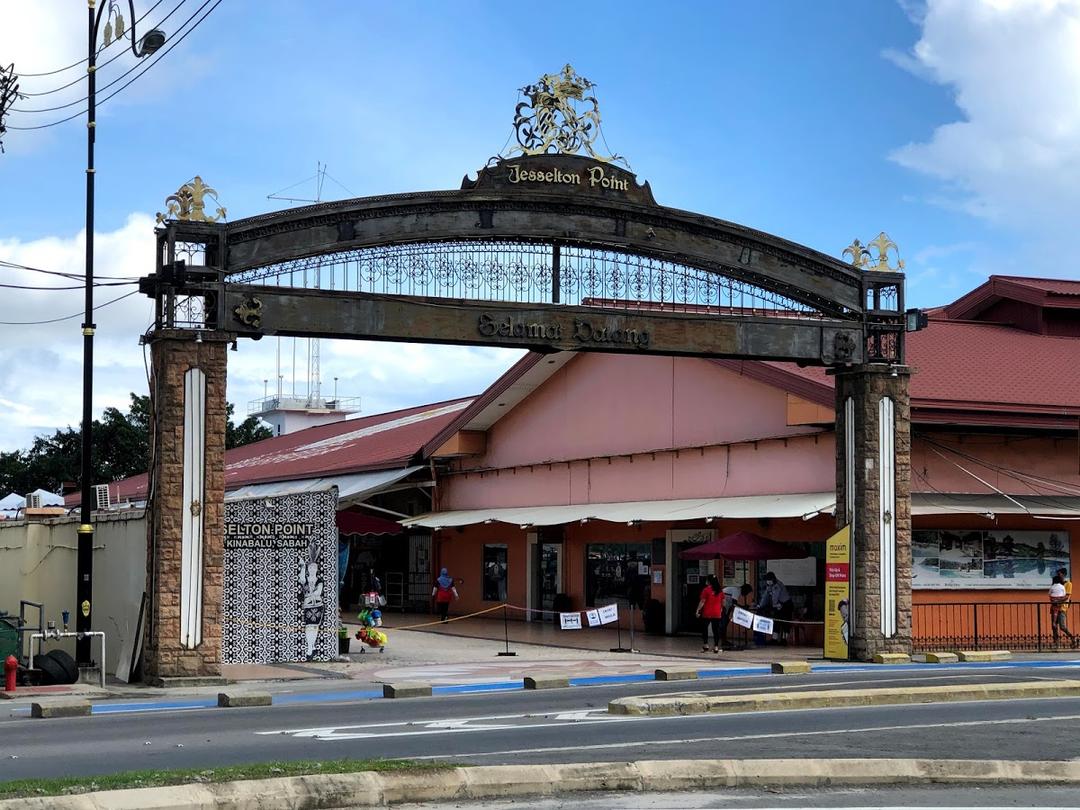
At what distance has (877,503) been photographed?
25672 mm

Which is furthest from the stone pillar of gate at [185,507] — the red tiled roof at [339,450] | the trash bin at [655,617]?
the red tiled roof at [339,450]

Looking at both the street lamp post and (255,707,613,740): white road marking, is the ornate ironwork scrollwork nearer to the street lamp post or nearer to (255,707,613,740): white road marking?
the street lamp post

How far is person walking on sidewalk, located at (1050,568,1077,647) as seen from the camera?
2772 centimetres

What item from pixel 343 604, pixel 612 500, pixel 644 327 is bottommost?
pixel 343 604

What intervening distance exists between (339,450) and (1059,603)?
26.5 metres

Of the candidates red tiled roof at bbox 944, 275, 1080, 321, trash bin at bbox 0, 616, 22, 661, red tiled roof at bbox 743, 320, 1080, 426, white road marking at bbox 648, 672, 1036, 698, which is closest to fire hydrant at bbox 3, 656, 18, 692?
trash bin at bbox 0, 616, 22, 661

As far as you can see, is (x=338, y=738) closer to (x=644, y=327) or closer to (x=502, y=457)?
(x=644, y=327)

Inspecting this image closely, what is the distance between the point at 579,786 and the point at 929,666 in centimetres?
1524

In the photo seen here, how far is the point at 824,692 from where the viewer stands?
1773cm

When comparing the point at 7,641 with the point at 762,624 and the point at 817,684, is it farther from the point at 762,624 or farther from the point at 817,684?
the point at 762,624

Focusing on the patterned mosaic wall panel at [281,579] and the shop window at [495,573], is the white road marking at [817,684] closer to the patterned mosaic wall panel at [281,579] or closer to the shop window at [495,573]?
the patterned mosaic wall panel at [281,579]

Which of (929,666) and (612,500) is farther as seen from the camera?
(612,500)

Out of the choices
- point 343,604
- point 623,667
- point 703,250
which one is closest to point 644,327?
point 703,250

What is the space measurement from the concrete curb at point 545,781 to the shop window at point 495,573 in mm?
29634
